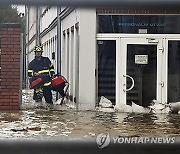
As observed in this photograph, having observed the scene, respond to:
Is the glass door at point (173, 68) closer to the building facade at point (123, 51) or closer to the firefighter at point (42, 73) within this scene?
the building facade at point (123, 51)

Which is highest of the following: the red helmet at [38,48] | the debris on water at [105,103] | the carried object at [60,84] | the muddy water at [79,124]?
the red helmet at [38,48]

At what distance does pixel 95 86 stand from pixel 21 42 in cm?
194

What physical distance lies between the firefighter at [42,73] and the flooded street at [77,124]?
285 mm

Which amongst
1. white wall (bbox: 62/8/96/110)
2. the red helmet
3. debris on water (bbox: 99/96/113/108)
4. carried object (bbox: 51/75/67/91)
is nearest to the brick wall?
the red helmet

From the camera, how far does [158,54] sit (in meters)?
13.1

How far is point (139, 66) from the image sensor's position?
42.6ft

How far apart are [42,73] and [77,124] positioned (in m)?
1.85

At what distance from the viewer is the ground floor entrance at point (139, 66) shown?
41.9 feet

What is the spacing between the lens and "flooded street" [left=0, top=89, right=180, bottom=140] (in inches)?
342

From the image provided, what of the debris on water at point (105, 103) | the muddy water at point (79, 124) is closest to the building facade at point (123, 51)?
the debris on water at point (105, 103)

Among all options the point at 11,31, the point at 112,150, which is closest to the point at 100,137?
the point at 112,150

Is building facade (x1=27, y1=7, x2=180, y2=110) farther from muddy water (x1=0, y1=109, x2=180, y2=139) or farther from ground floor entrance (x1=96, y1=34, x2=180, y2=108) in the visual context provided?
muddy water (x1=0, y1=109, x2=180, y2=139)

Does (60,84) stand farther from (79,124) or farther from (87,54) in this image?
(79,124)

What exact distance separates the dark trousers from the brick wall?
0.54 metres
